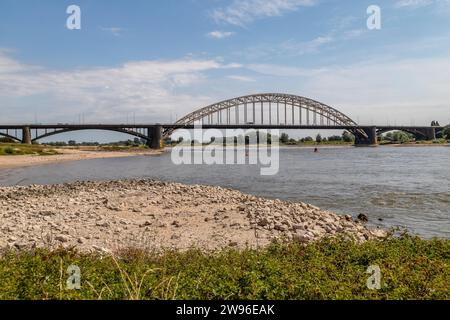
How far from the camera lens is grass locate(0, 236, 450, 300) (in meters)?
5.55

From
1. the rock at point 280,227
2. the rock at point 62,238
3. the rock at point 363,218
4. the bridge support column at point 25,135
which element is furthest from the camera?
the bridge support column at point 25,135

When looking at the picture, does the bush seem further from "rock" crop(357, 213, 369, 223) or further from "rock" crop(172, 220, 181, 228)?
"rock" crop(357, 213, 369, 223)

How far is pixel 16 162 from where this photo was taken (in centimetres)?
5791

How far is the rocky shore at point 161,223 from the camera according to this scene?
1125 centimetres

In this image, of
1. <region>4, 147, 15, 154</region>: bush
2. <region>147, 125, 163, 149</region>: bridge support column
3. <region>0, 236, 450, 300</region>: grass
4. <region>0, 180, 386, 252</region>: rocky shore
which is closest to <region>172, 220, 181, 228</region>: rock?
<region>0, 180, 386, 252</region>: rocky shore

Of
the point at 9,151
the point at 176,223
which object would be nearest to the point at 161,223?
the point at 176,223

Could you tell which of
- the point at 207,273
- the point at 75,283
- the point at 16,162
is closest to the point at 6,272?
the point at 75,283

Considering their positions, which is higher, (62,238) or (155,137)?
(155,137)

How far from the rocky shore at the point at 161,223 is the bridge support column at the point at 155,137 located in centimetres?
9562

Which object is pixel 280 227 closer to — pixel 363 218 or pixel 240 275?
pixel 363 218

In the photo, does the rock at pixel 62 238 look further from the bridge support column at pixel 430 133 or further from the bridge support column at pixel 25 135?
the bridge support column at pixel 430 133

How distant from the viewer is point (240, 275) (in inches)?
253

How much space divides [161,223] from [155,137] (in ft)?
341

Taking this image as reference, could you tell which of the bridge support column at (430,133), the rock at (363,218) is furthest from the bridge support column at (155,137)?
the rock at (363,218)
